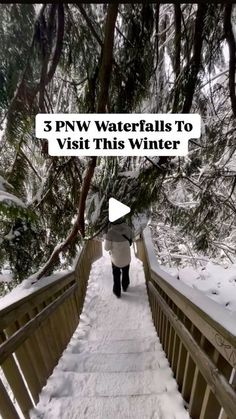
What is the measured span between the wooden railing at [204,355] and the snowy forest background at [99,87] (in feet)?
3.29

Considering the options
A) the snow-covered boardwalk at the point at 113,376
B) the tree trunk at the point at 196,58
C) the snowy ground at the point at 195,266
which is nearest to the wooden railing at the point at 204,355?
the snow-covered boardwalk at the point at 113,376

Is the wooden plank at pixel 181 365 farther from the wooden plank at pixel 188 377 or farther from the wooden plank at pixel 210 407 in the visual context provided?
the wooden plank at pixel 210 407

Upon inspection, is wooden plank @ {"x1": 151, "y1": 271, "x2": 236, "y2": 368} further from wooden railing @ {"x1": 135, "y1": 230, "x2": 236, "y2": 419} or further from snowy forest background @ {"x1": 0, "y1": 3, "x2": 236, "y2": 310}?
snowy forest background @ {"x1": 0, "y1": 3, "x2": 236, "y2": 310}

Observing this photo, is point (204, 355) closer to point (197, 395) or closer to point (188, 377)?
point (197, 395)

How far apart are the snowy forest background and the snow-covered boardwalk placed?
105 cm

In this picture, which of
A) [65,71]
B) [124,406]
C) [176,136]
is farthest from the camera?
[176,136]

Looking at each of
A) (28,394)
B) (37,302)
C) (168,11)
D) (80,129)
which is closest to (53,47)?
(80,129)

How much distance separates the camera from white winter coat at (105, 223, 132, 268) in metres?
4.52

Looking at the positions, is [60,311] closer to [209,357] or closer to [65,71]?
[209,357]

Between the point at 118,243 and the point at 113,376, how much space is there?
233 centimetres

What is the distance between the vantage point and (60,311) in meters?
2.94

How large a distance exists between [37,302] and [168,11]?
261 centimetres

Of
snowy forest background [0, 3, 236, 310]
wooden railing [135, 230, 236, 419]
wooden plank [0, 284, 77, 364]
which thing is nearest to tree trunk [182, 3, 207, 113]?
snowy forest background [0, 3, 236, 310]

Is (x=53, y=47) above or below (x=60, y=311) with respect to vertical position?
above
